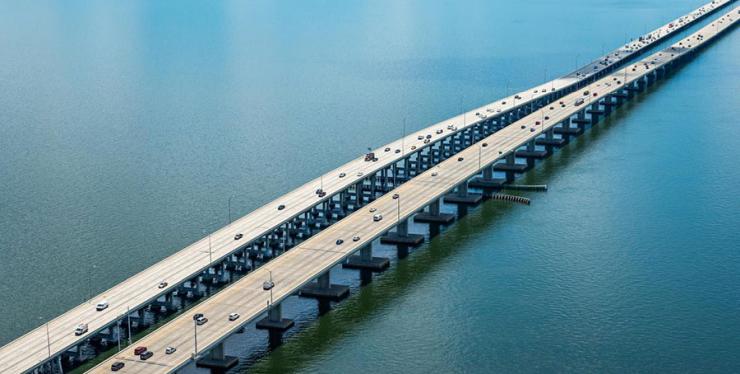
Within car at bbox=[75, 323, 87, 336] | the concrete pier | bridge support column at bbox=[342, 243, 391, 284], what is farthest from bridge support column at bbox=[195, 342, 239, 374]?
bridge support column at bbox=[342, 243, 391, 284]

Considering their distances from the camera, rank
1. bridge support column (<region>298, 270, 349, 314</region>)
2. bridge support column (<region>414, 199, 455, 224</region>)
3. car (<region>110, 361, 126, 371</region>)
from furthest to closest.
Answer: bridge support column (<region>414, 199, 455, 224</region>) < bridge support column (<region>298, 270, 349, 314</region>) < car (<region>110, 361, 126, 371</region>)

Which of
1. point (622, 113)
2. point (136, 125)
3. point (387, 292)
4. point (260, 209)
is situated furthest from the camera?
point (622, 113)

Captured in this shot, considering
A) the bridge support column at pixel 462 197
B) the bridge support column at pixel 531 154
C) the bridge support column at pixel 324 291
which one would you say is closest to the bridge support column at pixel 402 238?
the bridge support column at pixel 462 197

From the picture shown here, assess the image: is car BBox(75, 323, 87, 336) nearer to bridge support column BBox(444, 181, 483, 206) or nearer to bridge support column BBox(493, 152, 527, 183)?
bridge support column BBox(444, 181, 483, 206)

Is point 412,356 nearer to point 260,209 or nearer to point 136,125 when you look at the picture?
point 260,209

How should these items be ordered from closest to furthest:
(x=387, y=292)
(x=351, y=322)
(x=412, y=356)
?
(x=412, y=356) < (x=351, y=322) < (x=387, y=292)

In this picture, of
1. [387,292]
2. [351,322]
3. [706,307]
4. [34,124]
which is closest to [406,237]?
[387,292]

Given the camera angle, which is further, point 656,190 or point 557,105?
point 557,105

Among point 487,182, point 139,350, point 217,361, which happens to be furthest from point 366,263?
point 487,182
